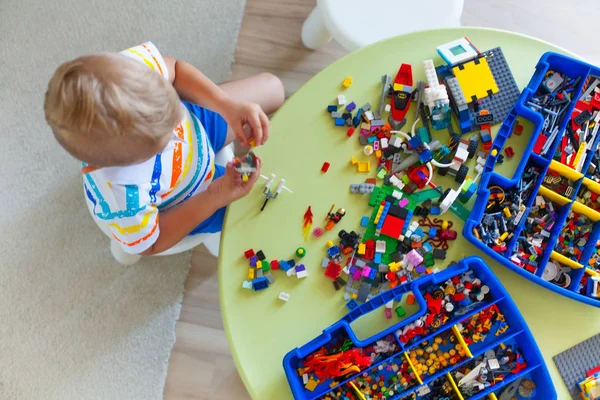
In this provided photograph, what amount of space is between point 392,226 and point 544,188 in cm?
24

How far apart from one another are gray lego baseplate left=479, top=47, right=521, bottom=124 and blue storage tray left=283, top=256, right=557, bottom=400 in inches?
10.0

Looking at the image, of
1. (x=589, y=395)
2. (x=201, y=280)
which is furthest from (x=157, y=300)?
(x=589, y=395)

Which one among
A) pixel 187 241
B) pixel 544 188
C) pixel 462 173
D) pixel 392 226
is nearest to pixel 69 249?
pixel 187 241

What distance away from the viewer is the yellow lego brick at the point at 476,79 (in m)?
0.77

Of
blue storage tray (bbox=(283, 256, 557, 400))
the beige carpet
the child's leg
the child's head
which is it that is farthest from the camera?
the beige carpet

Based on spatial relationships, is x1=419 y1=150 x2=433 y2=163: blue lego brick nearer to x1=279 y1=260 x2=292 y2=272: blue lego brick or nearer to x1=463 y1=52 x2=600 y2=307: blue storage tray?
x1=463 y1=52 x2=600 y2=307: blue storage tray

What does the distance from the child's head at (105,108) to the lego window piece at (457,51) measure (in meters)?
0.47

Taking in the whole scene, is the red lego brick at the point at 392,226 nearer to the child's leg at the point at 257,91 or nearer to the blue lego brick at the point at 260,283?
the blue lego brick at the point at 260,283

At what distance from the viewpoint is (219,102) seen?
82 cm

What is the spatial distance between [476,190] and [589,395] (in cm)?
35

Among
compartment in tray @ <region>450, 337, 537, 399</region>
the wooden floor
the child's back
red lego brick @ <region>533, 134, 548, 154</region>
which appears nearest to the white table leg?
the wooden floor

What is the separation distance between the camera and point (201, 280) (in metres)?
1.22

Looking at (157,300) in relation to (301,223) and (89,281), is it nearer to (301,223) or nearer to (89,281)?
(89,281)

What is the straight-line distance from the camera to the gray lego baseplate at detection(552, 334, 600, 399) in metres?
0.72
